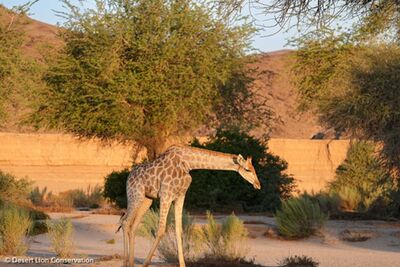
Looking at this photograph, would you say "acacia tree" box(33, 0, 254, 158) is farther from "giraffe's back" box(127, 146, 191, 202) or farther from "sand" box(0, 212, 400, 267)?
"giraffe's back" box(127, 146, 191, 202)

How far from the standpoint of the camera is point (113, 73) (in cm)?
3225

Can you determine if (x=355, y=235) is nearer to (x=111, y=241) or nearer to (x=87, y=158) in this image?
(x=111, y=241)

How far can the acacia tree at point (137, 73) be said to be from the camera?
32.2m

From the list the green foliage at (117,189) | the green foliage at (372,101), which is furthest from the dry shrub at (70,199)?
the green foliage at (372,101)

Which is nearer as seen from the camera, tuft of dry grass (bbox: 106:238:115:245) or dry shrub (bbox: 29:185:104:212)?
tuft of dry grass (bbox: 106:238:115:245)

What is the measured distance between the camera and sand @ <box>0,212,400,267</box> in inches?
731

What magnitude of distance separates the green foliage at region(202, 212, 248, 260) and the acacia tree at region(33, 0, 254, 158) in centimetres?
1477

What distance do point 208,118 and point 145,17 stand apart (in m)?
4.76

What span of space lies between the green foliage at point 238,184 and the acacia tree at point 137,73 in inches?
70.0

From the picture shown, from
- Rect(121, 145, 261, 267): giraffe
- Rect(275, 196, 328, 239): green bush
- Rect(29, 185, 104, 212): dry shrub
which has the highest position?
Rect(121, 145, 261, 267): giraffe

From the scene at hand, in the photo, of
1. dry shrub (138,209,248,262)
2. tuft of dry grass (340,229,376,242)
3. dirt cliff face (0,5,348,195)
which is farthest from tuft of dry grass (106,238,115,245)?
dirt cliff face (0,5,348,195)

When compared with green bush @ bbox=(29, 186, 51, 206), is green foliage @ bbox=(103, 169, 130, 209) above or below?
above

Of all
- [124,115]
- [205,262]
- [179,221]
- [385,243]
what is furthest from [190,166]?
[124,115]

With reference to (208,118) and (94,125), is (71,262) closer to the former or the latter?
(94,125)
